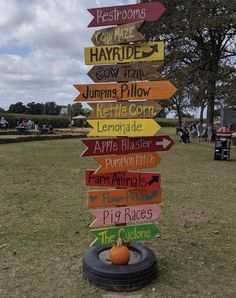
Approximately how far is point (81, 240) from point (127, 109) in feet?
6.84

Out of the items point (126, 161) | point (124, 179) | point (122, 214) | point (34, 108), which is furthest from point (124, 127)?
point (34, 108)

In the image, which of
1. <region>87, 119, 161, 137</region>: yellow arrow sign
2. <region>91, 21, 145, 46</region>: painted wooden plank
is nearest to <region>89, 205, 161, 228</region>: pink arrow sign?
<region>87, 119, 161, 137</region>: yellow arrow sign

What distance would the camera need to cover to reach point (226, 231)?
5.93 meters

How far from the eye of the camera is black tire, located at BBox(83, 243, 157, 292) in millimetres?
3943

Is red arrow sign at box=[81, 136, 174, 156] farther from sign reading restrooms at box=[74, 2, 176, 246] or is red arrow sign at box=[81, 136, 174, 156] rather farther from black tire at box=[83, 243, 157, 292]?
black tire at box=[83, 243, 157, 292]

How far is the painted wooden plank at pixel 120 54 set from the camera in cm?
411

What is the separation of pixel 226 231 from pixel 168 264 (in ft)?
5.32

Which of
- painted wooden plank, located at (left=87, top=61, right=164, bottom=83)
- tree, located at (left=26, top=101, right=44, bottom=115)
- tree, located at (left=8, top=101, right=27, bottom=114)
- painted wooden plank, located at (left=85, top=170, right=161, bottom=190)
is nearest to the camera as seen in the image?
painted wooden plank, located at (left=87, top=61, right=164, bottom=83)

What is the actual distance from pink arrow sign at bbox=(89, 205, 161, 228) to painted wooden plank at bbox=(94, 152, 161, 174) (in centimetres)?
41

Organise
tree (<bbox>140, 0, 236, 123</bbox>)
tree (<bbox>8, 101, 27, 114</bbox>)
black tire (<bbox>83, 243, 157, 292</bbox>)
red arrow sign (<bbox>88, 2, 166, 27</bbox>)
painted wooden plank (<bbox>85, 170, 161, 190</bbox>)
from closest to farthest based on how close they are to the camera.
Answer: black tire (<bbox>83, 243, 157, 292</bbox>)
red arrow sign (<bbox>88, 2, 166, 27</bbox>)
painted wooden plank (<bbox>85, 170, 161, 190</bbox>)
tree (<bbox>140, 0, 236, 123</bbox>)
tree (<bbox>8, 101, 27, 114</bbox>)

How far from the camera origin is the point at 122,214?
4.29 meters

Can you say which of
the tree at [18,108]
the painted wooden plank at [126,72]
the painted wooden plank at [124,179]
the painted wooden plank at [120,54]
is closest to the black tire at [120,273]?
the painted wooden plank at [124,179]

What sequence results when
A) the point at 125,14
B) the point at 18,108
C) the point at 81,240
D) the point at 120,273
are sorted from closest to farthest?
the point at 120,273, the point at 125,14, the point at 81,240, the point at 18,108

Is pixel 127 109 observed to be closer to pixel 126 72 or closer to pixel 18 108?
pixel 126 72
